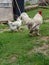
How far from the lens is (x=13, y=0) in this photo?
55.8 feet

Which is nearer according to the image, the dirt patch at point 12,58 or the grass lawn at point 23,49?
the grass lawn at point 23,49

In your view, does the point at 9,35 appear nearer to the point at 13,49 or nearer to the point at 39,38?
the point at 39,38

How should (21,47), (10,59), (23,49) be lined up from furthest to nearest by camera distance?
1. (21,47)
2. (23,49)
3. (10,59)

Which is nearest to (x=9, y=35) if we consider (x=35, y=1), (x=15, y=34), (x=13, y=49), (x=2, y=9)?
(x=15, y=34)

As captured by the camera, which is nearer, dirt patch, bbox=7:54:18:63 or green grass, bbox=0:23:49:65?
green grass, bbox=0:23:49:65

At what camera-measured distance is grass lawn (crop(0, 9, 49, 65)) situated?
8398mm

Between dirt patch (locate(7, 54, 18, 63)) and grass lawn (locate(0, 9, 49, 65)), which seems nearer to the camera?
grass lawn (locate(0, 9, 49, 65))

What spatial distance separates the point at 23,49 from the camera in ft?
31.0

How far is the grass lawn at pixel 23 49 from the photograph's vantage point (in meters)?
8.40

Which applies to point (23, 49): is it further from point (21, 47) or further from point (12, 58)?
point (12, 58)

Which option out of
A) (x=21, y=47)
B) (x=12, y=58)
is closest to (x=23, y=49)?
(x=21, y=47)

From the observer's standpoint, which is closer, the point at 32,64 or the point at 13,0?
the point at 32,64

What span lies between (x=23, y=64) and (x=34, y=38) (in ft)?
8.61

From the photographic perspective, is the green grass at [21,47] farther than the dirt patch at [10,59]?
No
